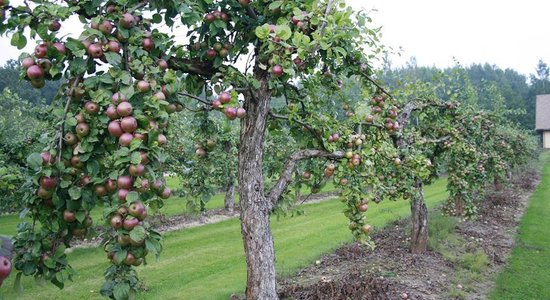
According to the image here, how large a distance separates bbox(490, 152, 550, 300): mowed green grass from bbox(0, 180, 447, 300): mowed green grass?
3.36 meters

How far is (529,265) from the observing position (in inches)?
336

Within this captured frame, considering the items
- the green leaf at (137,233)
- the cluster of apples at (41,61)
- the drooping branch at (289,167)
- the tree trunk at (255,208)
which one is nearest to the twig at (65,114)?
the cluster of apples at (41,61)

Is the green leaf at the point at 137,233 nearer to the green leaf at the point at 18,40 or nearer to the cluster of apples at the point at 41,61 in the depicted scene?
the cluster of apples at the point at 41,61

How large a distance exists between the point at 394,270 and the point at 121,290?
613 centimetres

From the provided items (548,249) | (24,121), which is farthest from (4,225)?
(548,249)

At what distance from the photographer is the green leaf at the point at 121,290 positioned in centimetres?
216

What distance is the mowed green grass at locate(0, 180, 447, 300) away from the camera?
7.96m

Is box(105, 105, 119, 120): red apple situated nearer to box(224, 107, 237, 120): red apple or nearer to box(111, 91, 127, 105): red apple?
box(111, 91, 127, 105): red apple

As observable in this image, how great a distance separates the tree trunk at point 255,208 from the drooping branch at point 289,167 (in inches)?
5.9

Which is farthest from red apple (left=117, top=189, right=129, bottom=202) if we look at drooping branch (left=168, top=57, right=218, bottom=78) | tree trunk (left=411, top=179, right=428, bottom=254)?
tree trunk (left=411, top=179, right=428, bottom=254)

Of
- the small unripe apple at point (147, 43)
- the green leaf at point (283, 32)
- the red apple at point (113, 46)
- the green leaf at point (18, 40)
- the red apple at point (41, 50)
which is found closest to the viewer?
the red apple at point (41, 50)

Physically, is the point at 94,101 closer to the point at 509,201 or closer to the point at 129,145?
the point at 129,145

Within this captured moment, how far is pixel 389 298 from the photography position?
5715 mm

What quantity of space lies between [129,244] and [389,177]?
5279 millimetres
